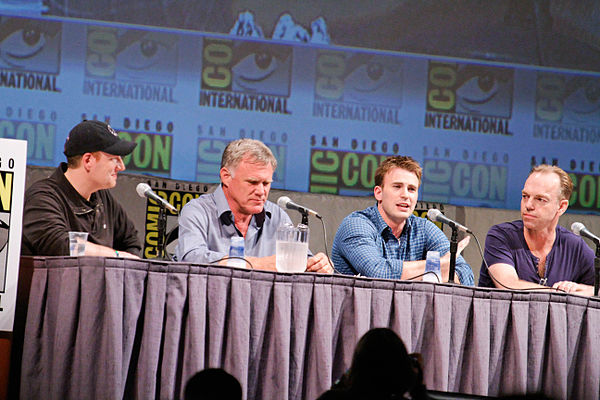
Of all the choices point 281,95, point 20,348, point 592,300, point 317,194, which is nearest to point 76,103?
point 281,95

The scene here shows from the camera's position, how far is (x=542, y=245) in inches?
144

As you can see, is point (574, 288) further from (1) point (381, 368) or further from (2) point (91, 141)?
(2) point (91, 141)

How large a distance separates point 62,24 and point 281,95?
145 cm

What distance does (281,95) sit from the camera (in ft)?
16.0

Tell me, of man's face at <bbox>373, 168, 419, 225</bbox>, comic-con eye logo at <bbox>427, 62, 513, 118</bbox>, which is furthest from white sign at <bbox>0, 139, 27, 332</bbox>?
comic-con eye logo at <bbox>427, 62, 513, 118</bbox>

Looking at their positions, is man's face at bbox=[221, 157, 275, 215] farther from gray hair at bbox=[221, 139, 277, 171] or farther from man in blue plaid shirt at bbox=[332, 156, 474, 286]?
man in blue plaid shirt at bbox=[332, 156, 474, 286]

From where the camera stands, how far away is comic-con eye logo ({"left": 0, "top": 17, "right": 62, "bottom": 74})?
4.48 metres

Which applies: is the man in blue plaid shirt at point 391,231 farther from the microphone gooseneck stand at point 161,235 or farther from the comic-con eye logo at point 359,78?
the comic-con eye logo at point 359,78

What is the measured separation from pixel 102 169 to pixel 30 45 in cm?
155

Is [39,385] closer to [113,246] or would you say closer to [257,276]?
[257,276]

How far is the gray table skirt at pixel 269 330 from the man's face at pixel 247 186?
1085 mm

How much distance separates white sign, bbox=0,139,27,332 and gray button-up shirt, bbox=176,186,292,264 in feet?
2.71

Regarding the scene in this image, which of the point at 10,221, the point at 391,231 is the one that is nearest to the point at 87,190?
the point at 10,221

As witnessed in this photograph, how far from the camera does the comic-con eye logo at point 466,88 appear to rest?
5.03 m
